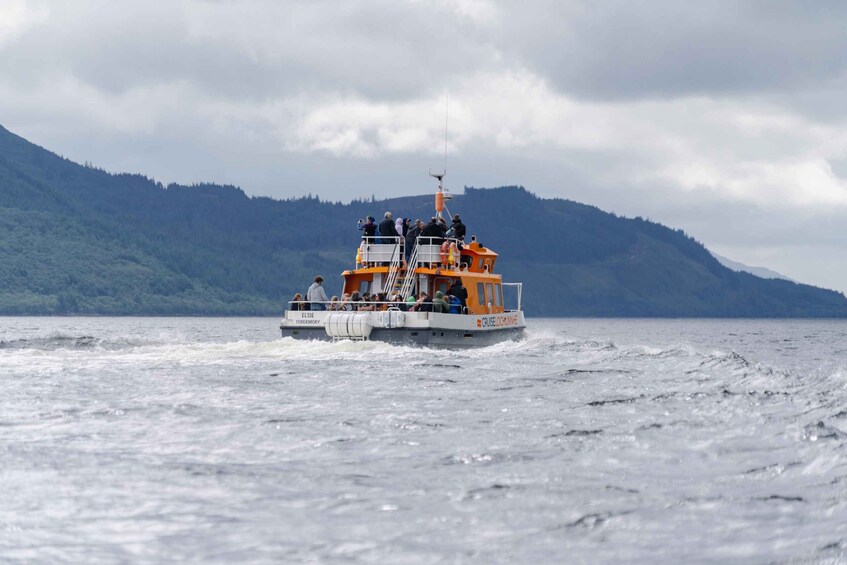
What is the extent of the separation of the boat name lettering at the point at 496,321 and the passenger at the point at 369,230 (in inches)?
195

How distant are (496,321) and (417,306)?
5.43 meters

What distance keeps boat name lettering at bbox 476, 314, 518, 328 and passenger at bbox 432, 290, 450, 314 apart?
2.15 m

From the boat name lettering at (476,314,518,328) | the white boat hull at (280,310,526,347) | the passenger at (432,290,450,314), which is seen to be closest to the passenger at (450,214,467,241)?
the boat name lettering at (476,314,518,328)

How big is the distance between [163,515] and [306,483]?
195cm

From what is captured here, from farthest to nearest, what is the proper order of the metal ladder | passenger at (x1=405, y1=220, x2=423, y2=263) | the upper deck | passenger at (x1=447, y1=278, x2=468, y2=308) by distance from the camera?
passenger at (x1=405, y1=220, x2=423, y2=263), the upper deck, the metal ladder, passenger at (x1=447, y1=278, x2=468, y2=308)

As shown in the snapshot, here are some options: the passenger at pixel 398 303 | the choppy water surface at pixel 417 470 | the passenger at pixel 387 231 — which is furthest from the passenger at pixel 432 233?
the choppy water surface at pixel 417 470

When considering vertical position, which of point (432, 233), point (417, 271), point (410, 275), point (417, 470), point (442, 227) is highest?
point (442, 227)

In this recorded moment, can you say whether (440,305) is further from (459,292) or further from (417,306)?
(459,292)

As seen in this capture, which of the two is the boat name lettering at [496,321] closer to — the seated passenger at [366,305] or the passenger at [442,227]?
the passenger at [442,227]

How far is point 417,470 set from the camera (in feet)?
43.8

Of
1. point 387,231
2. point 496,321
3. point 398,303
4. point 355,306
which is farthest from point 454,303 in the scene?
point 387,231

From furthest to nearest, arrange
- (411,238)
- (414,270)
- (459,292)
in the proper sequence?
(411,238), (414,270), (459,292)

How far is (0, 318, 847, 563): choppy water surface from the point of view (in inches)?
400

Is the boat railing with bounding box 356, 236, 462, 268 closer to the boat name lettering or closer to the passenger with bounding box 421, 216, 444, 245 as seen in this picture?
the passenger with bounding box 421, 216, 444, 245
